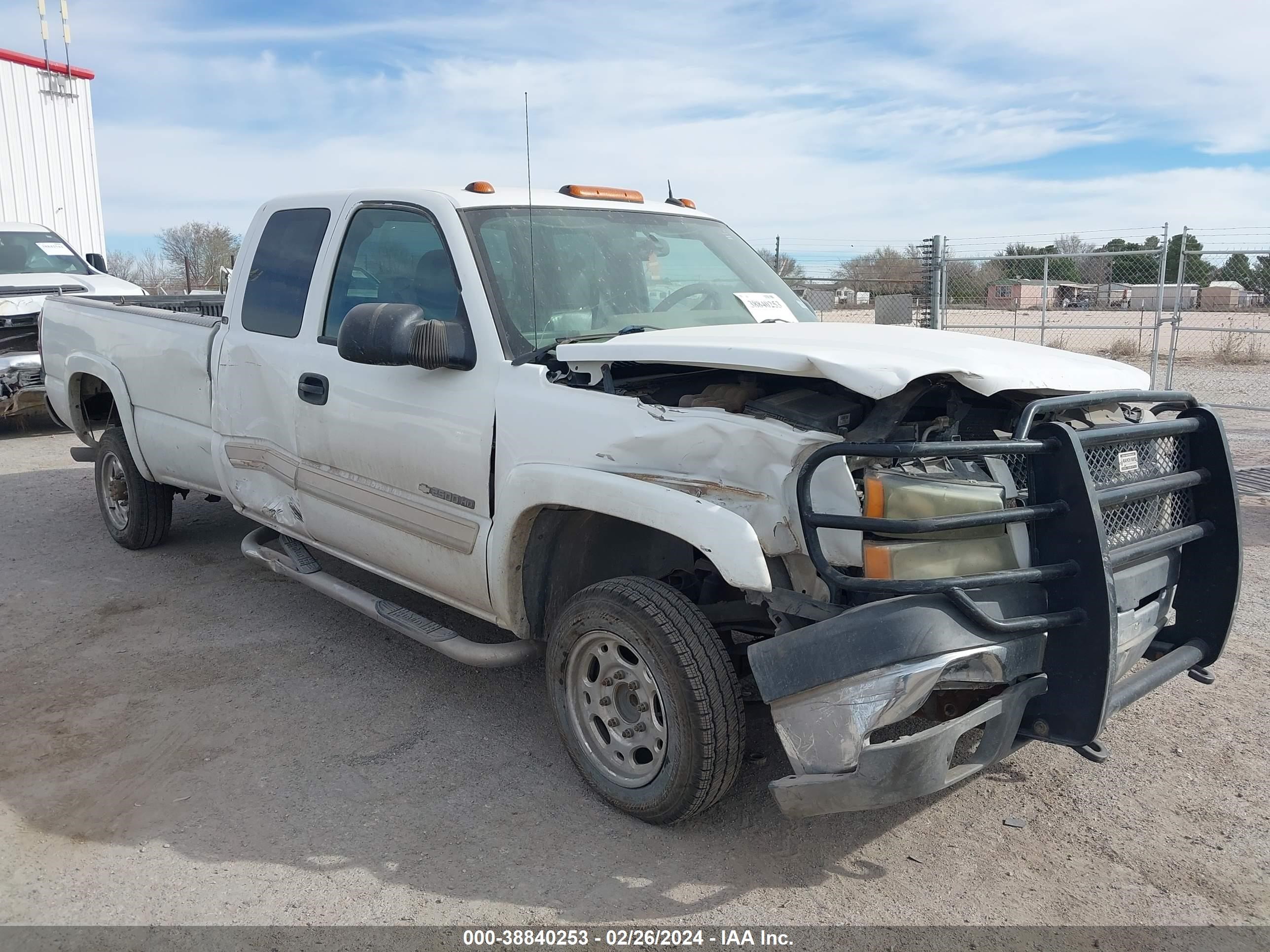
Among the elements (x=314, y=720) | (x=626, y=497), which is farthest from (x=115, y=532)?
(x=626, y=497)

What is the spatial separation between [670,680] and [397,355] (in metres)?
1.43

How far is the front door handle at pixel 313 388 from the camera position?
168 inches

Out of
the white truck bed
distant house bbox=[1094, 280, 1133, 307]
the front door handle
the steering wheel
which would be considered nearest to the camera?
the steering wheel

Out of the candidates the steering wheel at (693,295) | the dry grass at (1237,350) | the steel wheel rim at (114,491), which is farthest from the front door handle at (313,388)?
the dry grass at (1237,350)

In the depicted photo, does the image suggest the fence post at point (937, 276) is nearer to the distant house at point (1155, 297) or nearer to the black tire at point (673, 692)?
the distant house at point (1155, 297)

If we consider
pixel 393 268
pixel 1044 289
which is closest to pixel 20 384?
pixel 393 268

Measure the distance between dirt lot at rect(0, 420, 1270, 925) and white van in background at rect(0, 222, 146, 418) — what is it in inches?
239

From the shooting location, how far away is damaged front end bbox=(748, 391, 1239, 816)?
103 inches

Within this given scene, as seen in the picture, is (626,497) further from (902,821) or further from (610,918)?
(902,821)

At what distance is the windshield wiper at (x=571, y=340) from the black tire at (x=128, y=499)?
3477 mm

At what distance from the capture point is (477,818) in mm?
3297

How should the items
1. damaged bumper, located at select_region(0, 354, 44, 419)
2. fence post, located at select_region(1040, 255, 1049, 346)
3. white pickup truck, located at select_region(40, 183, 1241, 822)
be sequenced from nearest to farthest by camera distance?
white pickup truck, located at select_region(40, 183, 1241, 822), damaged bumper, located at select_region(0, 354, 44, 419), fence post, located at select_region(1040, 255, 1049, 346)


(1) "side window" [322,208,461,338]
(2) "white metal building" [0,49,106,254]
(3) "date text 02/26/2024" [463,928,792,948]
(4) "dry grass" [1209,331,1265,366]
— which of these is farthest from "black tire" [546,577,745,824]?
(2) "white metal building" [0,49,106,254]

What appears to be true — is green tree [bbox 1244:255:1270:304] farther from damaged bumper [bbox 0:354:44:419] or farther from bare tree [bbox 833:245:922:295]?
damaged bumper [bbox 0:354:44:419]
